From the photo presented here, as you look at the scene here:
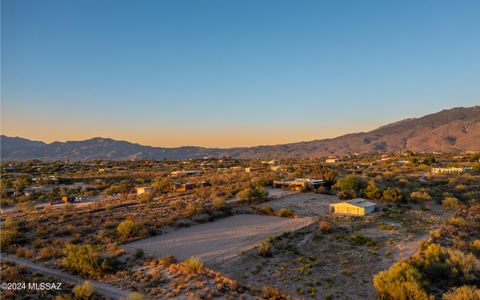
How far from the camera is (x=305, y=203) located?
36.4 m

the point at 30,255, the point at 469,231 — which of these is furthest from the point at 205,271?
the point at 469,231

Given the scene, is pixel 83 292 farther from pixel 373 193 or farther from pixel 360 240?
pixel 373 193

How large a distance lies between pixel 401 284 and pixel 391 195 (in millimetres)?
23881

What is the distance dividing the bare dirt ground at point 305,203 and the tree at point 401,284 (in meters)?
16.7

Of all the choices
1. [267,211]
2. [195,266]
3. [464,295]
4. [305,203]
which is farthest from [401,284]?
[305,203]

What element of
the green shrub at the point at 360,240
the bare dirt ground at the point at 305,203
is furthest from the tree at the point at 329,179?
the green shrub at the point at 360,240

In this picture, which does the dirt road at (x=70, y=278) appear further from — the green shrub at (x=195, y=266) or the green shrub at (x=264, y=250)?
the green shrub at (x=264, y=250)

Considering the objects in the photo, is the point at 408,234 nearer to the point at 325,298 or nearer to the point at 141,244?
the point at 325,298

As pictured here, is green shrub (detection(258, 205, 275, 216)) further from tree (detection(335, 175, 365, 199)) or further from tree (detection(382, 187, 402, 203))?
tree (detection(382, 187, 402, 203))

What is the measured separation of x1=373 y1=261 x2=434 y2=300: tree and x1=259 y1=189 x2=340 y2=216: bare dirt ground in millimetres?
16673

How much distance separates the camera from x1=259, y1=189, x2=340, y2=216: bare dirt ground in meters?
32.6

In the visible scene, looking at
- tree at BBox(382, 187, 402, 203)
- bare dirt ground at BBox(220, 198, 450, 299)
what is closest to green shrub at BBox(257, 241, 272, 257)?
bare dirt ground at BBox(220, 198, 450, 299)

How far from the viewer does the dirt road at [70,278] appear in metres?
15.1

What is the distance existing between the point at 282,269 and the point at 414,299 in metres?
6.29
